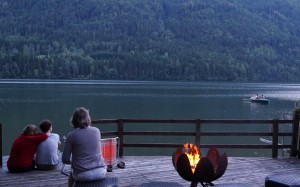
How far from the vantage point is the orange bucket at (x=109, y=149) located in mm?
9672

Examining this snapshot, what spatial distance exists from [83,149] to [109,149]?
310 centimetres

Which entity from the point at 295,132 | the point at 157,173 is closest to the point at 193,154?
the point at 157,173

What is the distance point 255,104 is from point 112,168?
75254mm

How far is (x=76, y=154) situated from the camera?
689cm

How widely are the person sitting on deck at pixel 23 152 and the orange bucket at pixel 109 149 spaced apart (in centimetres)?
131

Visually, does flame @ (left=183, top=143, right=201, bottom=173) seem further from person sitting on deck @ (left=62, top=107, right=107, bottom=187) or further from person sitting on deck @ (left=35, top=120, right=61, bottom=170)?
person sitting on deck @ (left=35, top=120, right=61, bottom=170)

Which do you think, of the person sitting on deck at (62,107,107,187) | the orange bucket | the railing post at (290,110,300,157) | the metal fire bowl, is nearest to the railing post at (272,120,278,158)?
the railing post at (290,110,300,157)

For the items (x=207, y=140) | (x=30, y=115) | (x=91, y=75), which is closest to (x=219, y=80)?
(x=91, y=75)

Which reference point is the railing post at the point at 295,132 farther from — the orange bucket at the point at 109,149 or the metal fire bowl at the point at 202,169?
the metal fire bowl at the point at 202,169

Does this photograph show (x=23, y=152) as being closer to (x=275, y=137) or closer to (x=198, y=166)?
(x=198, y=166)

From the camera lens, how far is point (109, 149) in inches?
391

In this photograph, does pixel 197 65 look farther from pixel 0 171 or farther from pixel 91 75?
pixel 0 171

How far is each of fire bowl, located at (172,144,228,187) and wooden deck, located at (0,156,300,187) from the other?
32.0 inches

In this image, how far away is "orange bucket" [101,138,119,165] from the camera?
9.67m
